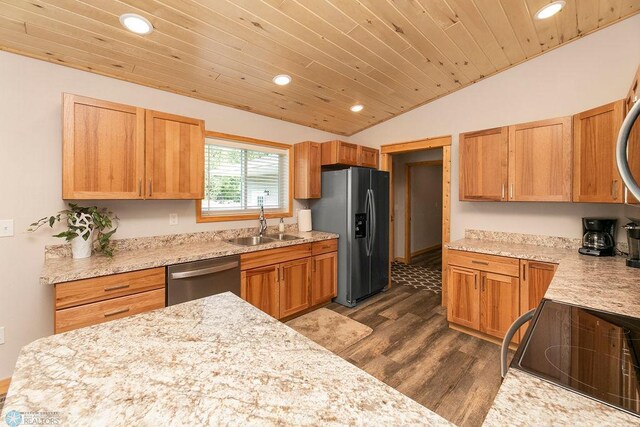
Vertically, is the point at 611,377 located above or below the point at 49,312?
above

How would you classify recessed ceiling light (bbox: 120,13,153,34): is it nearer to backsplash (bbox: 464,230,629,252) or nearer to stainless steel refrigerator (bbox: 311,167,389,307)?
stainless steel refrigerator (bbox: 311,167,389,307)

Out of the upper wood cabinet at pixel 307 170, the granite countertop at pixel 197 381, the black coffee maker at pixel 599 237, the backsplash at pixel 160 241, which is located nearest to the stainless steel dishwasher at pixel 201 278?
the backsplash at pixel 160 241

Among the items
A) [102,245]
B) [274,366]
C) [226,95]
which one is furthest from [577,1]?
[102,245]

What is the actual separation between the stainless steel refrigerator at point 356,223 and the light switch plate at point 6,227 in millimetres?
2878

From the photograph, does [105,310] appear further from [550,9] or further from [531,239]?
[550,9]

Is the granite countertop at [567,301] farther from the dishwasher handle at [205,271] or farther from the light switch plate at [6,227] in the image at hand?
the light switch plate at [6,227]

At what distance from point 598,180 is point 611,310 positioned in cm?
156

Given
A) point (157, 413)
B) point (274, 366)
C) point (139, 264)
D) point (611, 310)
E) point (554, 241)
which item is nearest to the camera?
point (157, 413)

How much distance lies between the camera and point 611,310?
3.77 feet

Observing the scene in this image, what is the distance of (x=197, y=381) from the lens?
0.66 meters

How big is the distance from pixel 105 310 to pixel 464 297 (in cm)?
308

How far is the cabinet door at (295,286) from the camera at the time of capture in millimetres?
2945

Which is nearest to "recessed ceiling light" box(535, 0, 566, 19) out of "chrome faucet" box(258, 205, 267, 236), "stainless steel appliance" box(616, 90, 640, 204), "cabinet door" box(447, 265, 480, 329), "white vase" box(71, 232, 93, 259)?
"cabinet door" box(447, 265, 480, 329)

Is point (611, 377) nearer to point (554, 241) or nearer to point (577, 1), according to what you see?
point (554, 241)
